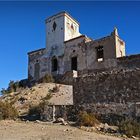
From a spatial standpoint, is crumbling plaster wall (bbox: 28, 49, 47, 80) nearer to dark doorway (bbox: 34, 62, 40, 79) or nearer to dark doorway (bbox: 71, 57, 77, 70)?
dark doorway (bbox: 34, 62, 40, 79)

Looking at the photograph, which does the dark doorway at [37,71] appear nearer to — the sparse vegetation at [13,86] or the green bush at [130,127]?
the sparse vegetation at [13,86]

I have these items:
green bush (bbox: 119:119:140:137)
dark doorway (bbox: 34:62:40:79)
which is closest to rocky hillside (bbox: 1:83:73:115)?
dark doorway (bbox: 34:62:40:79)

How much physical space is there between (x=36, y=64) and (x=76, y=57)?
5845mm

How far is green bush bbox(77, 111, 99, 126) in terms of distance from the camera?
15.7 m

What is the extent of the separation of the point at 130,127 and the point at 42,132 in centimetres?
419

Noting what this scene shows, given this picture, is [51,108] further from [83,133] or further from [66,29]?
[66,29]

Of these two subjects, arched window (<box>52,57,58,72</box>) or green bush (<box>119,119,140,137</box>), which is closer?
green bush (<box>119,119,140,137</box>)

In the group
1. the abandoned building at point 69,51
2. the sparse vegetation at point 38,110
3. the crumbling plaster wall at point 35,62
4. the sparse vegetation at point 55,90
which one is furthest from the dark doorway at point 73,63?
the sparse vegetation at point 38,110

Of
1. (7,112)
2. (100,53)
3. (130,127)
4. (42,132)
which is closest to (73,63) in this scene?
(100,53)

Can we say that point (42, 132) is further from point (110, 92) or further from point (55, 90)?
point (55, 90)

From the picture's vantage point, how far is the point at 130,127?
47.7ft

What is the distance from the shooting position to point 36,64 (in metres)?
35.2

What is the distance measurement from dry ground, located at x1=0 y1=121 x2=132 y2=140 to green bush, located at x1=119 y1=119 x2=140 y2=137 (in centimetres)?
113

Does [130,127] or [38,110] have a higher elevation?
[38,110]
